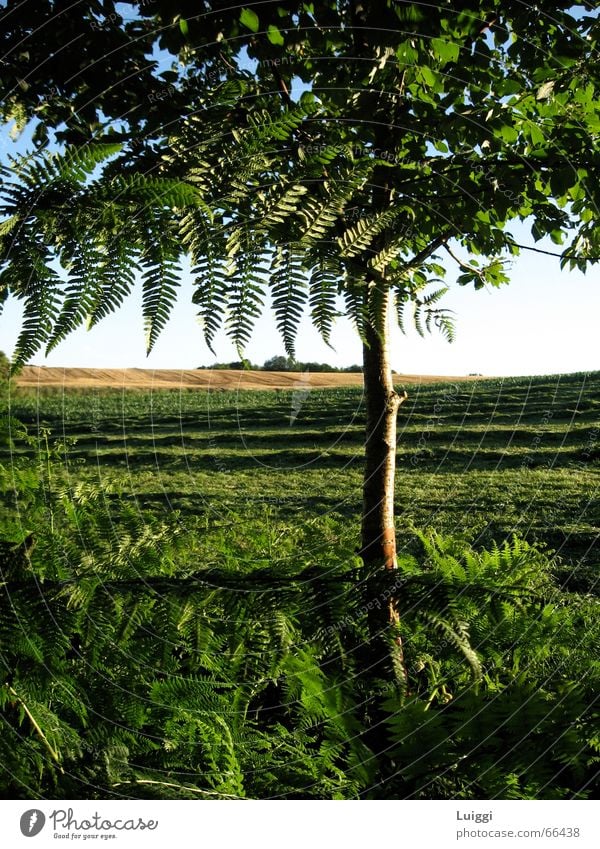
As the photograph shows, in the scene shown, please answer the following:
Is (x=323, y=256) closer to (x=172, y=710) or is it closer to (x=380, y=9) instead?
(x=380, y=9)

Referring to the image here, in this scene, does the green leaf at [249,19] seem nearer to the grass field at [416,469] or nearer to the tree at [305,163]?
the tree at [305,163]

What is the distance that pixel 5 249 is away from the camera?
4.22ft

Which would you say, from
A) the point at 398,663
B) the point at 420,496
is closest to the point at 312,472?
the point at 420,496

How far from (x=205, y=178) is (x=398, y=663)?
149 cm

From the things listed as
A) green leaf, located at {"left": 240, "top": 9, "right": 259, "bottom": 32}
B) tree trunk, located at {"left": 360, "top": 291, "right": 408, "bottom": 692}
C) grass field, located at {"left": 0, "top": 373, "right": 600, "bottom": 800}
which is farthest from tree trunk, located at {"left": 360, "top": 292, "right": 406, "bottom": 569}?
green leaf, located at {"left": 240, "top": 9, "right": 259, "bottom": 32}

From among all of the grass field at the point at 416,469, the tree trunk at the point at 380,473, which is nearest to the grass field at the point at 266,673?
the tree trunk at the point at 380,473

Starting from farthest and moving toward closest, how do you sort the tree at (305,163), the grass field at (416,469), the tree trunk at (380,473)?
the grass field at (416,469), the tree trunk at (380,473), the tree at (305,163)

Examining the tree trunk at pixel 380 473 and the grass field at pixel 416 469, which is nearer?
the tree trunk at pixel 380 473
